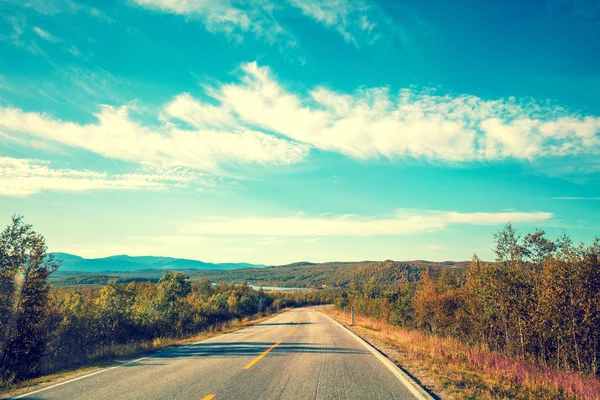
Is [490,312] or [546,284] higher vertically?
[546,284]

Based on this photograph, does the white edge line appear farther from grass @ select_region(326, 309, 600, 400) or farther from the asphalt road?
grass @ select_region(326, 309, 600, 400)

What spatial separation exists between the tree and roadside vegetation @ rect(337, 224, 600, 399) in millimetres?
12515

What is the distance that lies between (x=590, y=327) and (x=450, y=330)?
25298mm

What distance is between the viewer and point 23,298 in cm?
1022

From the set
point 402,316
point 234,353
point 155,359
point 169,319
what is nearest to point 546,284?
point 234,353

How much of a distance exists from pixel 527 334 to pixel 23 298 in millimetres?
23934

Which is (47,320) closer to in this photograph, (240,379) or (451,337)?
(240,379)

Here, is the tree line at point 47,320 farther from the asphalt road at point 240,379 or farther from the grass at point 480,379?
the grass at point 480,379

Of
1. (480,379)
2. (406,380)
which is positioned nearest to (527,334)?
(480,379)

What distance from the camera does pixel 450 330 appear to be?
38.2 meters

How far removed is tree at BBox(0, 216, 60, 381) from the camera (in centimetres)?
983

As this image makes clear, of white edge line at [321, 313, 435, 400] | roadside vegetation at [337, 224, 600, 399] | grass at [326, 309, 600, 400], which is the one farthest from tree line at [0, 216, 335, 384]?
roadside vegetation at [337, 224, 600, 399]

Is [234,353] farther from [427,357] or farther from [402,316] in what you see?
[402,316]

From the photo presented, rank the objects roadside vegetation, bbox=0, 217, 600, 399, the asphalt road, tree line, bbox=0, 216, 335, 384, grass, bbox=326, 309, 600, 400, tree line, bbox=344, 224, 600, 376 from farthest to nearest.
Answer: tree line, bbox=344, 224, 600, 376 → tree line, bbox=0, 216, 335, 384 → roadside vegetation, bbox=0, 217, 600, 399 → grass, bbox=326, 309, 600, 400 → the asphalt road
